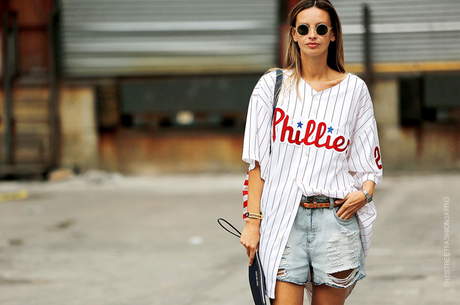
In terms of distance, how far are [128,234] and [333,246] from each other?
5749 millimetres

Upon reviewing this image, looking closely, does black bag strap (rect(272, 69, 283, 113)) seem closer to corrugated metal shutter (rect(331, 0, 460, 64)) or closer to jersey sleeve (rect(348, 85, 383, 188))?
jersey sleeve (rect(348, 85, 383, 188))

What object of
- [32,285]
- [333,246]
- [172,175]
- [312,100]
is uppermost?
[312,100]

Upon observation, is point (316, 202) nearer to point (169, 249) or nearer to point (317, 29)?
point (317, 29)

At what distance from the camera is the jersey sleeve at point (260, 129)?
276 centimetres

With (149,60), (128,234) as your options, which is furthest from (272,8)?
(128,234)

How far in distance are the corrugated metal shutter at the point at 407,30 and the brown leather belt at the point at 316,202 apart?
11948mm

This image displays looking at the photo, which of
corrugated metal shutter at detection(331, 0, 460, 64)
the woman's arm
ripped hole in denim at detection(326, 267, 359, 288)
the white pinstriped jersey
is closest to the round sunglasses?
the white pinstriped jersey

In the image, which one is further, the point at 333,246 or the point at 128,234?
the point at 128,234

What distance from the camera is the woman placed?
108 inches

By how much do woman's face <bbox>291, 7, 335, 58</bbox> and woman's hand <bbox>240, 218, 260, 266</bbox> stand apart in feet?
2.54

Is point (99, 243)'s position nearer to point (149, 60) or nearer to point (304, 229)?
point (304, 229)

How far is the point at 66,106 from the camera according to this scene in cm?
1491

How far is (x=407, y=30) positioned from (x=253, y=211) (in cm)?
1252

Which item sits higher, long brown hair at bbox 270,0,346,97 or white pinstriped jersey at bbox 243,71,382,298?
long brown hair at bbox 270,0,346,97
